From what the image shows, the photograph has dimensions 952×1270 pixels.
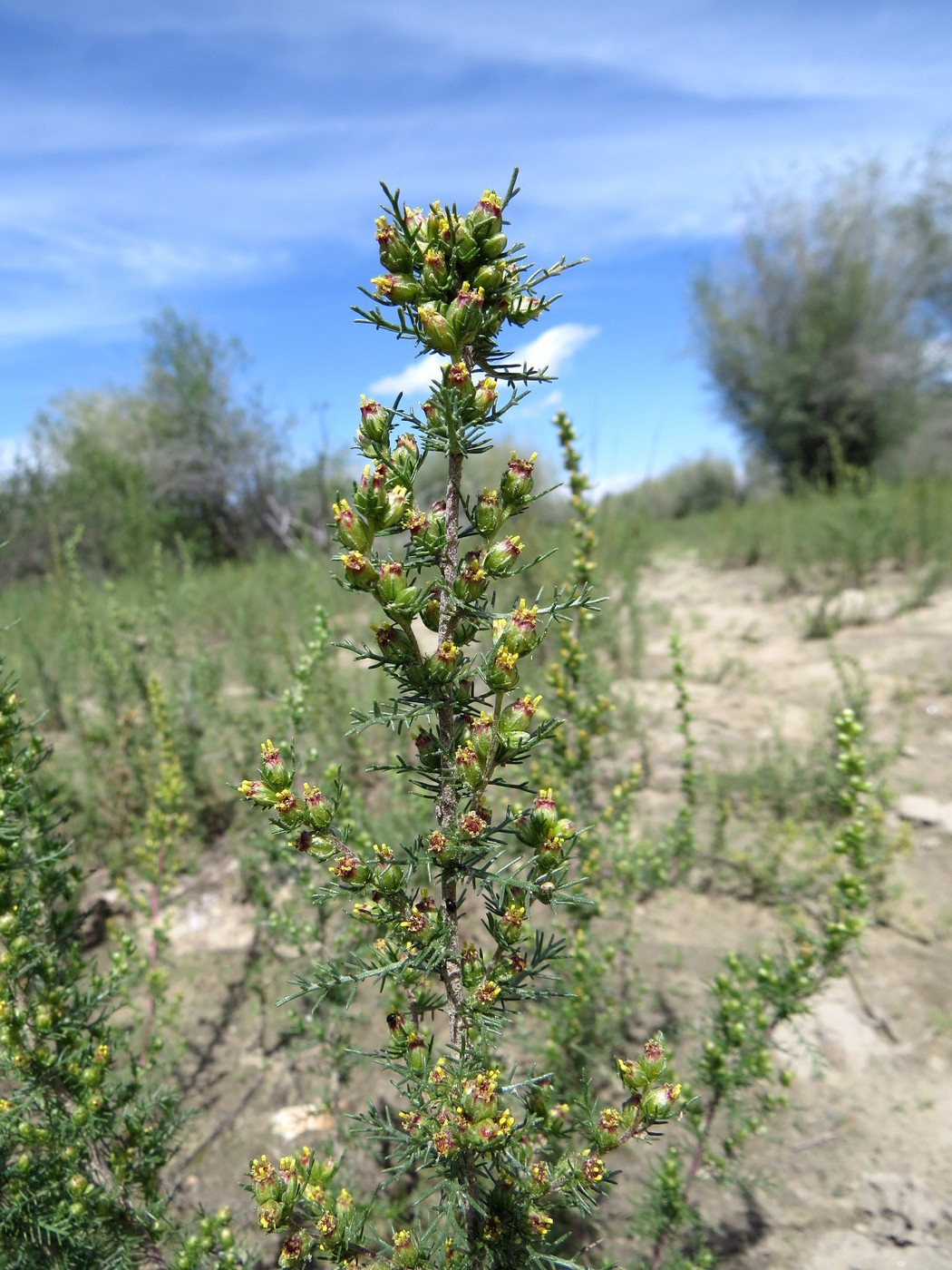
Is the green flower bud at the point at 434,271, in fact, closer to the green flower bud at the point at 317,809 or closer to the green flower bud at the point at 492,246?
the green flower bud at the point at 492,246

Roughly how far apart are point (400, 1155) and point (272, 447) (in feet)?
58.1

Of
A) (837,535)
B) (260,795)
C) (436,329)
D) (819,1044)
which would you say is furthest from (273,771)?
(837,535)

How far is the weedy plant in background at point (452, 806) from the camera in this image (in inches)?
45.9

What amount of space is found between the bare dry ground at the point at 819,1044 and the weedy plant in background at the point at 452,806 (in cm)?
113

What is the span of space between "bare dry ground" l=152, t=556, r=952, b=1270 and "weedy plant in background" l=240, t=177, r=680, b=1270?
1.13 m

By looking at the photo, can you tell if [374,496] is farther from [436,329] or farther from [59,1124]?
[59,1124]

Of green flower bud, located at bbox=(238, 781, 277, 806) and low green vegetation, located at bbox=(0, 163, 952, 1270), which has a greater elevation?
green flower bud, located at bbox=(238, 781, 277, 806)

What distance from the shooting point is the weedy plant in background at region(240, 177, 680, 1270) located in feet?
3.83

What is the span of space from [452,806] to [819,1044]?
254 cm

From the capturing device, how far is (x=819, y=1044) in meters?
3.03

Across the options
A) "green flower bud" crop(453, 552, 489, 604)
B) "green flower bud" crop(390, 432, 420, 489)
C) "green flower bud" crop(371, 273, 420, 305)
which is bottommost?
"green flower bud" crop(453, 552, 489, 604)

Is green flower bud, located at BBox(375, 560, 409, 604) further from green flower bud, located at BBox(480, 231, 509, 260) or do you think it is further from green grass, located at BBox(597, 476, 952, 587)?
green grass, located at BBox(597, 476, 952, 587)

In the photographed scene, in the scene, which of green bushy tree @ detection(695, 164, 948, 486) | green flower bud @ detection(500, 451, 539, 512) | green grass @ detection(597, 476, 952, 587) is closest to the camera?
green flower bud @ detection(500, 451, 539, 512)

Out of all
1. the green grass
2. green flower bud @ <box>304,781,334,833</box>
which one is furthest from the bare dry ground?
the green grass
